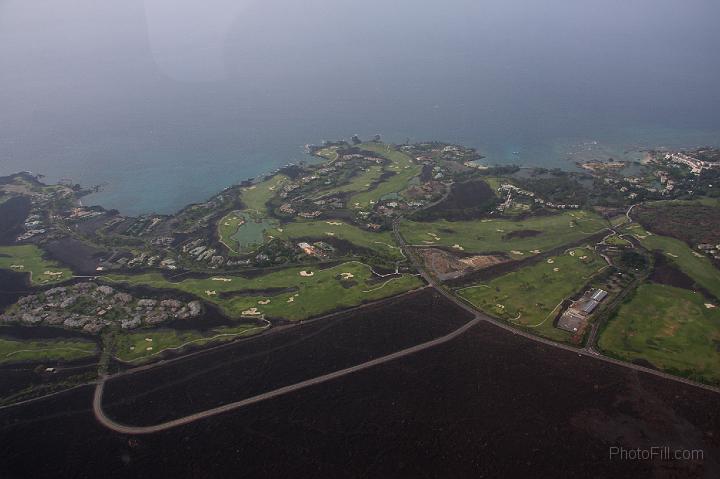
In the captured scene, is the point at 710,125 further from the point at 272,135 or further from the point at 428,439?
the point at 428,439

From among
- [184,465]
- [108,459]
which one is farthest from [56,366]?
[184,465]

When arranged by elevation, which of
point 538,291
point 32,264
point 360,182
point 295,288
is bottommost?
point 32,264

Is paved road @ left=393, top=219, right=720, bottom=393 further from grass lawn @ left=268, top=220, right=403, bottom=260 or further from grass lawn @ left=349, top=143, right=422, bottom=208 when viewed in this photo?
grass lawn @ left=349, top=143, right=422, bottom=208

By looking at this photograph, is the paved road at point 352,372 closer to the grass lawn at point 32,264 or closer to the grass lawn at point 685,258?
the grass lawn at point 685,258

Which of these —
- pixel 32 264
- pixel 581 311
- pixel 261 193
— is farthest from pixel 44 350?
pixel 581 311

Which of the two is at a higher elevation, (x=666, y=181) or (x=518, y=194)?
(x=666, y=181)

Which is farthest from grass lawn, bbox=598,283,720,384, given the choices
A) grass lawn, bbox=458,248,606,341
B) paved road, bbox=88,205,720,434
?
grass lawn, bbox=458,248,606,341

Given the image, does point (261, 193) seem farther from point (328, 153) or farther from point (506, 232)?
point (506, 232)
